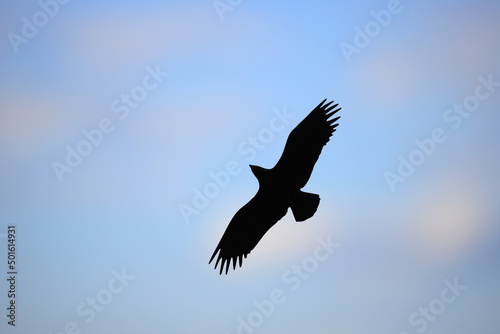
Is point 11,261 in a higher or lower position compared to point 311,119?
higher

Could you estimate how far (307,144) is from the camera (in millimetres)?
14875

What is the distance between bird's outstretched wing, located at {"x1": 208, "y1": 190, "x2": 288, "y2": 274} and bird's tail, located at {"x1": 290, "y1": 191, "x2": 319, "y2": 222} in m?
0.34

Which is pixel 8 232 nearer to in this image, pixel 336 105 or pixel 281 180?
pixel 281 180

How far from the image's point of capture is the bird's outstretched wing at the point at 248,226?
1562cm

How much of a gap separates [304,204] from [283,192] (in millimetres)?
492

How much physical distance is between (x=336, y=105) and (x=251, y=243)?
Answer: 11.2ft

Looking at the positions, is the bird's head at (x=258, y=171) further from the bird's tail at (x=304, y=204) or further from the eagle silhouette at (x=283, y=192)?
the bird's tail at (x=304, y=204)

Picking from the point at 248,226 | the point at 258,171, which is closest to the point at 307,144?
the point at 258,171

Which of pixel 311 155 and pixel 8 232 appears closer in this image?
pixel 311 155

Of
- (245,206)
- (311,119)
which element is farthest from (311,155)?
(245,206)

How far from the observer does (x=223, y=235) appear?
16.1 m

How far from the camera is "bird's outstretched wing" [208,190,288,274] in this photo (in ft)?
51.2

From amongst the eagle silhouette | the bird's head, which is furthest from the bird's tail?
the bird's head

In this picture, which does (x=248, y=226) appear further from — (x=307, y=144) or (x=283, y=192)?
(x=307, y=144)
